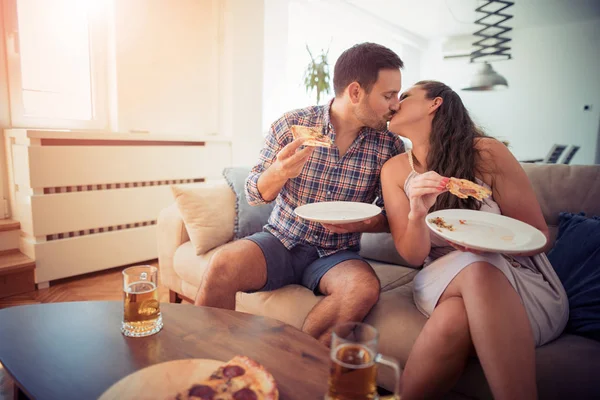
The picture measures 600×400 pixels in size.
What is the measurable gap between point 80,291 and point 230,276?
5.56 ft

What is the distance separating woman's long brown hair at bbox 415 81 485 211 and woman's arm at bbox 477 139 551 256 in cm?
5

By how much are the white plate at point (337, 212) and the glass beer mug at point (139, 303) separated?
0.54 meters

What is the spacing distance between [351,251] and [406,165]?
1.41 feet

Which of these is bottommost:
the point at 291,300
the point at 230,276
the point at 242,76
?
the point at 291,300

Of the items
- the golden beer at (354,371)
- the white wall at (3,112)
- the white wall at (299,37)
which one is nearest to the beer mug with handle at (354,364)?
the golden beer at (354,371)

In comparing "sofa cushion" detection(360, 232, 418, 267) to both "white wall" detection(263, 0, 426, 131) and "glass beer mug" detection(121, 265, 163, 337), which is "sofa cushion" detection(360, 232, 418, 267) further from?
"white wall" detection(263, 0, 426, 131)

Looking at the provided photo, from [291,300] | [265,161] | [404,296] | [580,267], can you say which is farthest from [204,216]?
[580,267]

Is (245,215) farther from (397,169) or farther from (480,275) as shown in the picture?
(480,275)

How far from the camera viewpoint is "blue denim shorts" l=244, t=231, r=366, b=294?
5.10 feet

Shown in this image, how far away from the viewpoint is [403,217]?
4.84 feet

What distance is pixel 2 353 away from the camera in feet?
2.89

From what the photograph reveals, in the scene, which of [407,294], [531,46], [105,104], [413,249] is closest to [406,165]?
[413,249]

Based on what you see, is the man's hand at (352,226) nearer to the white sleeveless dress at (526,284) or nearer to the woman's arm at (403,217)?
the woman's arm at (403,217)

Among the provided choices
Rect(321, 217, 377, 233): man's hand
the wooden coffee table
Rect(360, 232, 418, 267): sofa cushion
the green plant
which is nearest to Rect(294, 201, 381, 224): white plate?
Rect(321, 217, 377, 233): man's hand
